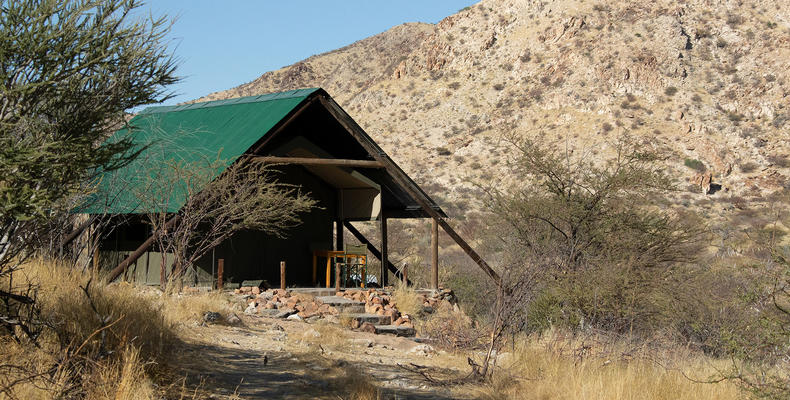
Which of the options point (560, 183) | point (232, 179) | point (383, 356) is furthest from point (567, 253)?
point (232, 179)

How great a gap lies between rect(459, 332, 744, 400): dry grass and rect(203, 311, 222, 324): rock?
16.1 ft

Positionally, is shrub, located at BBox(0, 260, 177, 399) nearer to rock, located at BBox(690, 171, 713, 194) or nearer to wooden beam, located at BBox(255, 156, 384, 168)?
wooden beam, located at BBox(255, 156, 384, 168)

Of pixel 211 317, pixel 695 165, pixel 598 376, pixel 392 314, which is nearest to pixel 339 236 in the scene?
pixel 392 314

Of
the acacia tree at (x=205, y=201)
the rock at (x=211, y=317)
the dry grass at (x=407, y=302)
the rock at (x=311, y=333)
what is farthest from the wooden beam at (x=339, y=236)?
the rock at (x=211, y=317)

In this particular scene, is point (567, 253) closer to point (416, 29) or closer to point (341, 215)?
point (341, 215)

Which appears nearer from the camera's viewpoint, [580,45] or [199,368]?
[199,368]

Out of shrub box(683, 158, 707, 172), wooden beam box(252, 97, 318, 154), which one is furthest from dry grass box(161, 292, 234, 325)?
shrub box(683, 158, 707, 172)

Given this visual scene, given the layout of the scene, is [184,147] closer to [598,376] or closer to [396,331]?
[396,331]

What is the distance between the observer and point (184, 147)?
52.2ft

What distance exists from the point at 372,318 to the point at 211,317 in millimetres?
4154

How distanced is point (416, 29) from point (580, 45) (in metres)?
30.6

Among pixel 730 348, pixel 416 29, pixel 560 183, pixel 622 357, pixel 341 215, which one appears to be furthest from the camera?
pixel 416 29

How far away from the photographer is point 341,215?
20359 mm

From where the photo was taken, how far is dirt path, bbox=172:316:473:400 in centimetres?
771
